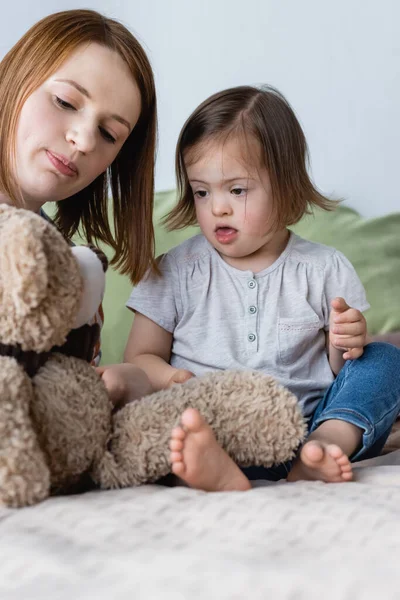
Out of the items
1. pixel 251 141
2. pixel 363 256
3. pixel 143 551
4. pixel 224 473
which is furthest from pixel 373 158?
pixel 143 551

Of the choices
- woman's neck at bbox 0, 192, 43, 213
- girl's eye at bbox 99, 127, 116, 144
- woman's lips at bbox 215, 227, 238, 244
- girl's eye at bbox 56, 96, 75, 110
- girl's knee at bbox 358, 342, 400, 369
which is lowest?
girl's knee at bbox 358, 342, 400, 369

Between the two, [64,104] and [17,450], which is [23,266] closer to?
[17,450]

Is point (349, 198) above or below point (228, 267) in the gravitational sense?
above

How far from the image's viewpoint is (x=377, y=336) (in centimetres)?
152

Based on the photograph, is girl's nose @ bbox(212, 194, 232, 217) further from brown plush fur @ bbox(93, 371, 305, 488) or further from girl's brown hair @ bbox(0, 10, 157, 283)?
brown plush fur @ bbox(93, 371, 305, 488)

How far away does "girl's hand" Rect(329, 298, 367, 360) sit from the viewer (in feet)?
3.51

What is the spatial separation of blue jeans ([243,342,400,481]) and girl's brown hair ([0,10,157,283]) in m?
0.38

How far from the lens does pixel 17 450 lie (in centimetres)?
61

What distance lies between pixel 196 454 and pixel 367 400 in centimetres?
37

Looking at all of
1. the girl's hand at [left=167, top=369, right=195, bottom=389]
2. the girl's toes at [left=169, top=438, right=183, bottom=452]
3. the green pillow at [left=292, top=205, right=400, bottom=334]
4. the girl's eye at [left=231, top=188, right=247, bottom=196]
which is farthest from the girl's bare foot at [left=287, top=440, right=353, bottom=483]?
the green pillow at [left=292, top=205, right=400, bottom=334]

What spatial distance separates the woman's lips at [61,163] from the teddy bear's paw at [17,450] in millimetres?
456

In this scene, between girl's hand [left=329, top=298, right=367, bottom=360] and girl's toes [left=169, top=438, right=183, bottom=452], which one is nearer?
girl's toes [left=169, top=438, right=183, bottom=452]

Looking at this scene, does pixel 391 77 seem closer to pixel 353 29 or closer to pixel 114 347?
pixel 353 29

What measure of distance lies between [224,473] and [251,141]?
0.63 metres
